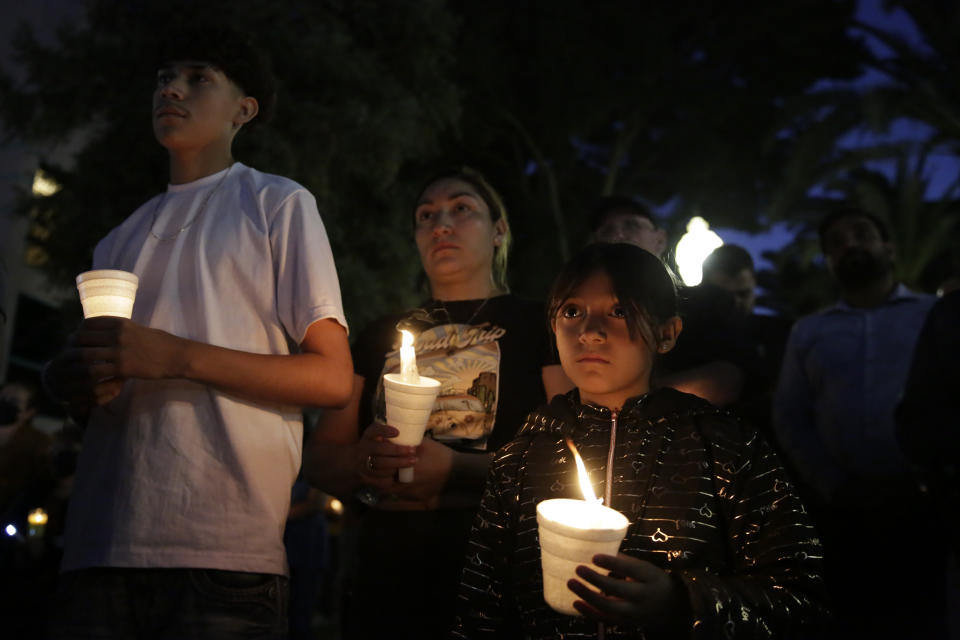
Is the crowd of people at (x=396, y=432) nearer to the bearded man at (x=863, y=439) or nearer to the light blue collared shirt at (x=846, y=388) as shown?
the bearded man at (x=863, y=439)

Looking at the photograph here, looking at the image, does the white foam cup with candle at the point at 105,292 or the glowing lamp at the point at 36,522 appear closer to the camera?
the white foam cup with candle at the point at 105,292

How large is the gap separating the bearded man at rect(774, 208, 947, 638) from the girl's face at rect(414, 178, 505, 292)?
218cm

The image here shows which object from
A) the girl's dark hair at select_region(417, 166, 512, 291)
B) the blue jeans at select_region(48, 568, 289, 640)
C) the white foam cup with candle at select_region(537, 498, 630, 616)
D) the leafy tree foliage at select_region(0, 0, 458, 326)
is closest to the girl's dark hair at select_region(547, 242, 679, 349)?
the white foam cup with candle at select_region(537, 498, 630, 616)

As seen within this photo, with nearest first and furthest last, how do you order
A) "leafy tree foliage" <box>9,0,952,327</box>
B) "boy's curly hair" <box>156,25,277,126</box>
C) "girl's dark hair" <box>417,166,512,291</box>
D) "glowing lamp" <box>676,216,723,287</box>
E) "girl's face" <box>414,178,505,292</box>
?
"boy's curly hair" <box>156,25,277,126</box>
"girl's face" <box>414,178,505,292</box>
"girl's dark hair" <box>417,166,512,291</box>
"glowing lamp" <box>676,216,723,287</box>
"leafy tree foliage" <box>9,0,952,327</box>

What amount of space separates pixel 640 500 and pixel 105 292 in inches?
56.0

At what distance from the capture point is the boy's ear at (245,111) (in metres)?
2.62

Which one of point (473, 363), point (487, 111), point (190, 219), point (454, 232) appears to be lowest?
point (473, 363)

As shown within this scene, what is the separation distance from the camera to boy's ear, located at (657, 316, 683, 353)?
90.4 inches

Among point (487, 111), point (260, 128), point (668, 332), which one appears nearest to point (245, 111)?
point (668, 332)

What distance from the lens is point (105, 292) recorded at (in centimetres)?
199

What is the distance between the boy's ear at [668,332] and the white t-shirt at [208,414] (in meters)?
0.91

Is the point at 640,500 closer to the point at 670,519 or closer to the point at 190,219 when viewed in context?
the point at 670,519

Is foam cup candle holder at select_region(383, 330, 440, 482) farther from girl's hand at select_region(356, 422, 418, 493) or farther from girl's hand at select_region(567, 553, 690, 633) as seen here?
girl's hand at select_region(567, 553, 690, 633)

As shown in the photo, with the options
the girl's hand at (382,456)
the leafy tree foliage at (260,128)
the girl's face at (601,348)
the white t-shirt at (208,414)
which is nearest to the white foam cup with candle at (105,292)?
the white t-shirt at (208,414)
